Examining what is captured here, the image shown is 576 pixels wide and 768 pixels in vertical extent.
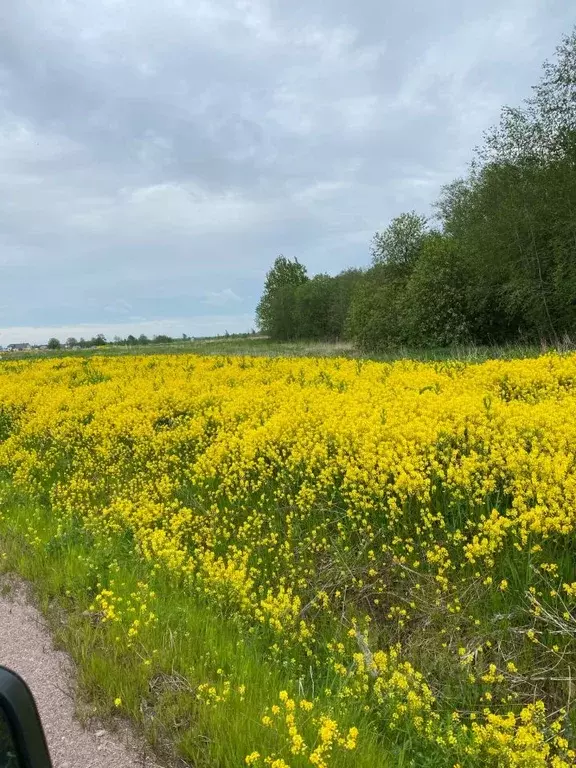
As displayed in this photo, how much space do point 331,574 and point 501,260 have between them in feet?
76.6

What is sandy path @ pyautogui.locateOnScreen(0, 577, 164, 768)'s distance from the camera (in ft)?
9.64

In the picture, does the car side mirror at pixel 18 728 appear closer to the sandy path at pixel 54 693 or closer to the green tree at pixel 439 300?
the sandy path at pixel 54 693

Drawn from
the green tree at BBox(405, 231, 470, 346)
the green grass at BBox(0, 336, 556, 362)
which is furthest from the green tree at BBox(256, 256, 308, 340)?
the green tree at BBox(405, 231, 470, 346)

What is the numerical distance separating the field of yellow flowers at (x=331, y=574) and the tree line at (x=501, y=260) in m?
14.4

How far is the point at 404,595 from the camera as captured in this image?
434 centimetres

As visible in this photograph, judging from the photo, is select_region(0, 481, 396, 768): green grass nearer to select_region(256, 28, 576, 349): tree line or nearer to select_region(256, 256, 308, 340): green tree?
select_region(256, 28, 576, 349): tree line

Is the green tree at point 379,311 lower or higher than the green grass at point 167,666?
higher

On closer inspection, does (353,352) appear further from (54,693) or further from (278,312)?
(278,312)

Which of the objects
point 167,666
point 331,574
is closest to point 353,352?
point 331,574

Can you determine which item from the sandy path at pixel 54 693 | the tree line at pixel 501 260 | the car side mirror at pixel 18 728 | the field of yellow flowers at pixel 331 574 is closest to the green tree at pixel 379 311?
the tree line at pixel 501 260

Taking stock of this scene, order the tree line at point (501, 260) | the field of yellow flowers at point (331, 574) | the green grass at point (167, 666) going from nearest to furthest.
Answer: the green grass at point (167, 666) → the field of yellow flowers at point (331, 574) → the tree line at point (501, 260)

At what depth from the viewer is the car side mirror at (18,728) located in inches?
55.7

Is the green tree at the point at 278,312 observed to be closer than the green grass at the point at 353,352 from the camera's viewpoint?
No

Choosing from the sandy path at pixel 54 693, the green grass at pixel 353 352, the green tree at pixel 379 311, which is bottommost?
the sandy path at pixel 54 693
